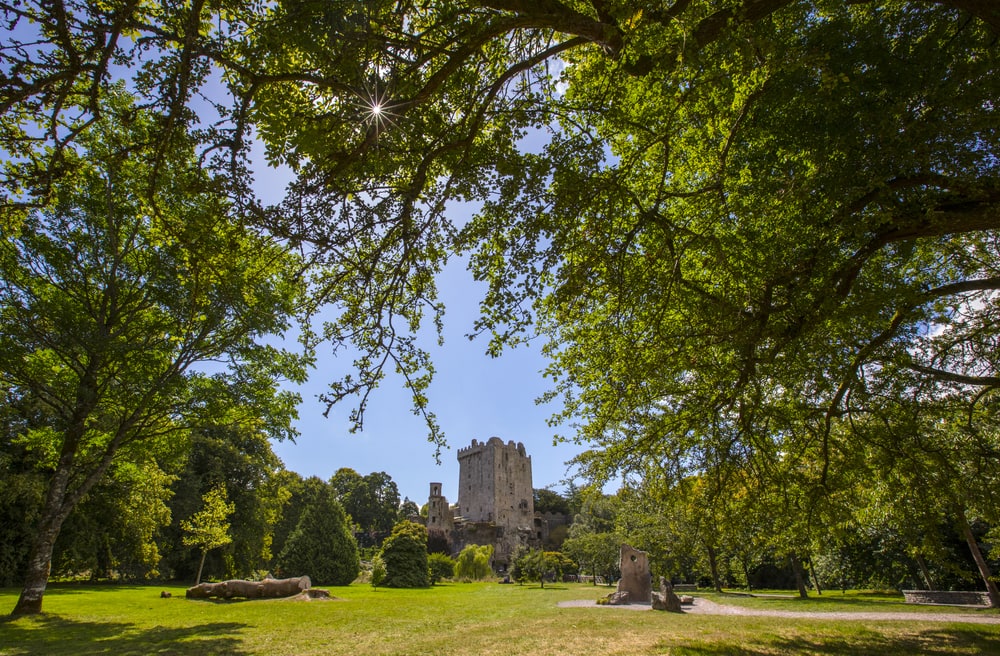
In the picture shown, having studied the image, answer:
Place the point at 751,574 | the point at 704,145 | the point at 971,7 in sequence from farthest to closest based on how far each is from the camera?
the point at 751,574
the point at 704,145
the point at 971,7

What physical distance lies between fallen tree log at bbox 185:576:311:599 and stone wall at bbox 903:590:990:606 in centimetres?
2454

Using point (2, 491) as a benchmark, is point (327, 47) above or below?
above

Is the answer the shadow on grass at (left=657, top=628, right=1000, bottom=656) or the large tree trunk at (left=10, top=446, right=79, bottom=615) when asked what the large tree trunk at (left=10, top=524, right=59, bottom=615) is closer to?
the large tree trunk at (left=10, top=446, right=79, bottom=615)

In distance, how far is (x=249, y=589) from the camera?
18.6m

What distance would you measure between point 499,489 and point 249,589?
51.0 meters

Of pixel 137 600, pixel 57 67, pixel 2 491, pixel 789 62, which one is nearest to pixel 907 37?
pixel 789 62

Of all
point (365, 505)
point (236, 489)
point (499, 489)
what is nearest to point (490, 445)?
point (499, 489)

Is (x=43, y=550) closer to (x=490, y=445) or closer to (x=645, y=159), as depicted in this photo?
(x=645, y=159)

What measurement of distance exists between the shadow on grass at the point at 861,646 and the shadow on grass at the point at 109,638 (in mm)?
7625

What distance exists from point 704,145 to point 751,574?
127 feet

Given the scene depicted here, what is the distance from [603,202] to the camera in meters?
6.73

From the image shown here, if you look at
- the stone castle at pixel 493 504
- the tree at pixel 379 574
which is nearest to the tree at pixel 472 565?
the tree at pixel 379 574

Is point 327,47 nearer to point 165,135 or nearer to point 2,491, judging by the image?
point 165,135

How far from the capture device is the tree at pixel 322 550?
32000mm
